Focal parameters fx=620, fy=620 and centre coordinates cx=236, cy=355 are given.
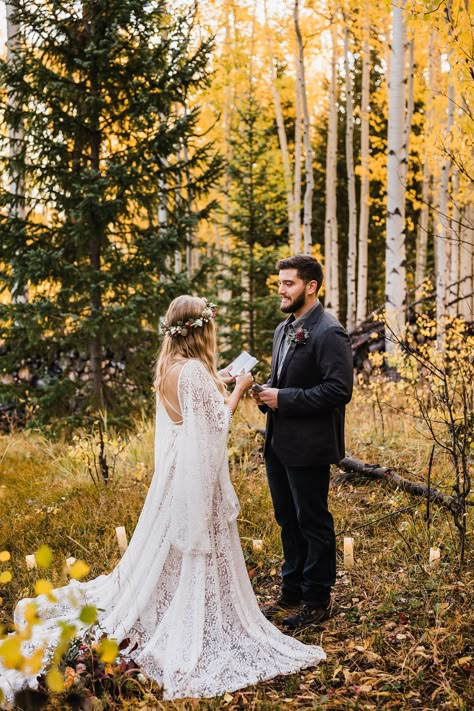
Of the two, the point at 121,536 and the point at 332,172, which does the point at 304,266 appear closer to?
the point at 121,536

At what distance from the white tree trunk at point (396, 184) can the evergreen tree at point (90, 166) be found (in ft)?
8.39

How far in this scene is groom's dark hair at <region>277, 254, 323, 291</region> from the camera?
3.86m

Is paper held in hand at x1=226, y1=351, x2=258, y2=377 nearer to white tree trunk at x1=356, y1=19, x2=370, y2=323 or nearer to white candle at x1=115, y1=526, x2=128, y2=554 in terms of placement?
white candle at x1=115, y1=526, x2=128, y2=554

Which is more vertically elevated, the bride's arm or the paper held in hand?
the paper held in hand

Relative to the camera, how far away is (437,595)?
3.82 metres

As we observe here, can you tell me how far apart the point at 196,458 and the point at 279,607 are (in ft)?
4.12

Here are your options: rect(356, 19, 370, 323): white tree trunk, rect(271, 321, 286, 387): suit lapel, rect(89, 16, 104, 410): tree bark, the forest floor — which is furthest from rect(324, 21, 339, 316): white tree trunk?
rect(271, 321, 286, 387): suit lapel

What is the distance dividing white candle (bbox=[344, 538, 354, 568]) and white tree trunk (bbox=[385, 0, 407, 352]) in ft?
15.4

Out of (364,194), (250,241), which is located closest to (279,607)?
(250,241)

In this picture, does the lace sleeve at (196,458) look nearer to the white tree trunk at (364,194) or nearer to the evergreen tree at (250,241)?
the evergreen tree at (250,241)

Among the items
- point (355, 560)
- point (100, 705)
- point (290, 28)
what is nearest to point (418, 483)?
point (355, 560)

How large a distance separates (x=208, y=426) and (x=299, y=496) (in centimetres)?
73

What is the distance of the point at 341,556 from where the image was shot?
4766 mm

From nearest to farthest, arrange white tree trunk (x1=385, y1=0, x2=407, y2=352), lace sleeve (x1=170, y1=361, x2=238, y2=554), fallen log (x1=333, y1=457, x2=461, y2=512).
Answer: lace sleeve (x1=170, y1=361, x2=238, y2=554) < fallen log (x1=333, y1=457, x2=461, y2=512) < white tree trunk (x1=385, y1=0, x2=407, y2=352)
